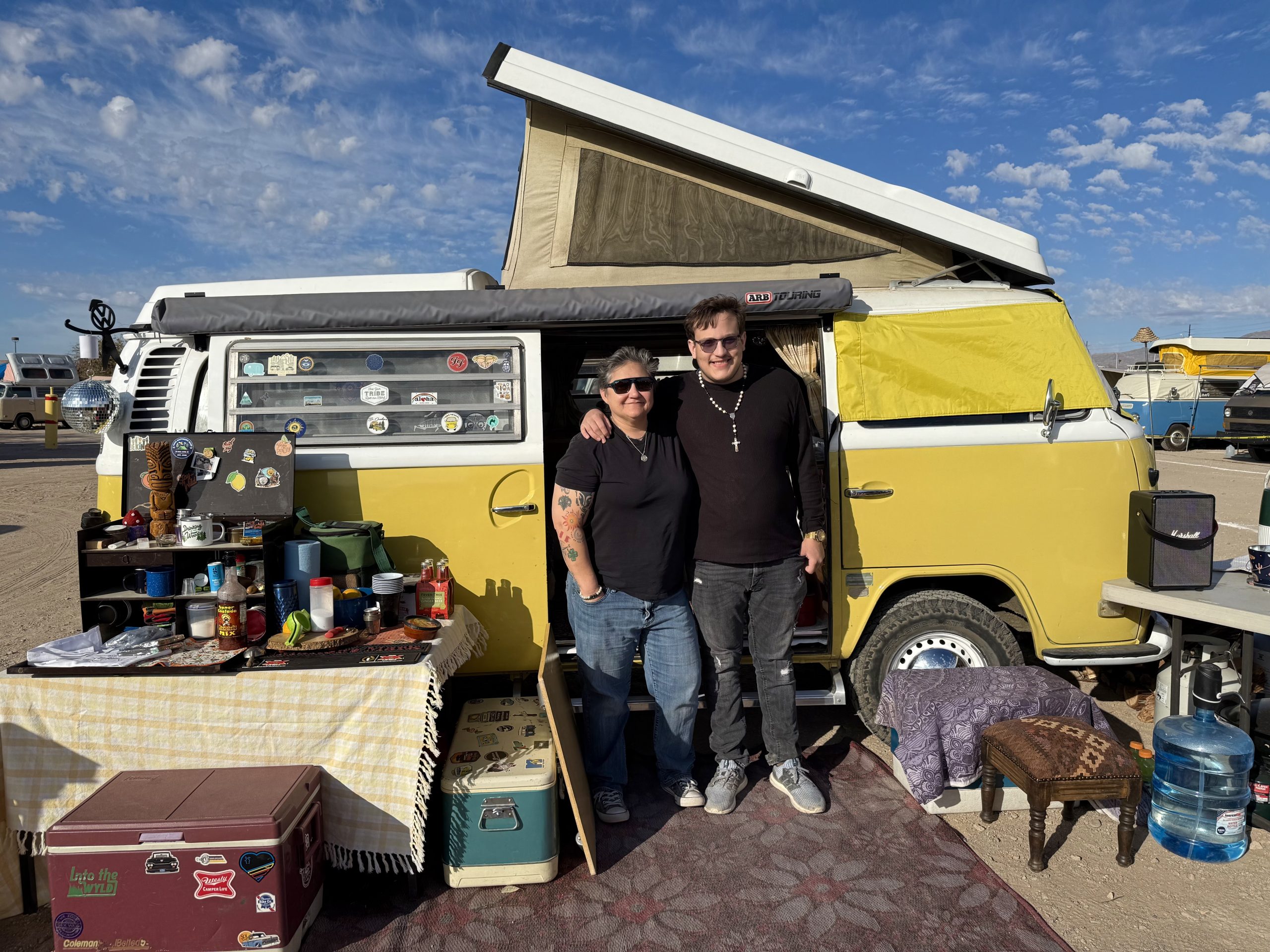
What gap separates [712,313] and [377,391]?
1.75 m

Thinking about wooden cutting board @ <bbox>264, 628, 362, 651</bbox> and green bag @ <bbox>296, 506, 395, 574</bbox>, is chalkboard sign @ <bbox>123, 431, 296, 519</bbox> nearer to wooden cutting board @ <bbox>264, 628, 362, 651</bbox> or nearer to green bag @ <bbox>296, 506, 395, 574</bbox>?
green bag @ <bbox>296, 506, 395, 574</bbox>

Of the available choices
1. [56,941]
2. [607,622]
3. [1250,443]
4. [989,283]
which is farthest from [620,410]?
[1250,443]

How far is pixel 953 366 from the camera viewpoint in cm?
412

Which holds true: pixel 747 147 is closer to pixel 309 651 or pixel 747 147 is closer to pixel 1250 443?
pixel 309 651

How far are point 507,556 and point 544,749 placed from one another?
41.2 inches

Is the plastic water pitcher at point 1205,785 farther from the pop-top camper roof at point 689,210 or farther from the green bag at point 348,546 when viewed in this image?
the green bag at point 348,546

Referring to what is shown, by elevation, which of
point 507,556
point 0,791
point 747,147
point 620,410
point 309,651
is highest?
point 747,147

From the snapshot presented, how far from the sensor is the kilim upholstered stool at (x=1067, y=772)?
3209mm

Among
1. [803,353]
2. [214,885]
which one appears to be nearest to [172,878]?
[214,885]

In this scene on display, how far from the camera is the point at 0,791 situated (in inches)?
121

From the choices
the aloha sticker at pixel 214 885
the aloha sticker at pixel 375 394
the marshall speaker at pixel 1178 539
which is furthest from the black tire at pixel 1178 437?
the aloha sticker at pixel 214 885

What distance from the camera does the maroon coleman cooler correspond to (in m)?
2.72

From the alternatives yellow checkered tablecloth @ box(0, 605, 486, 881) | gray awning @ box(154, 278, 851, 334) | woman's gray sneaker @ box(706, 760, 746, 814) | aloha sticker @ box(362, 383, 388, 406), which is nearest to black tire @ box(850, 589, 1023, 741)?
woman's gray sneaker @ box(706, 760, 746, 814)

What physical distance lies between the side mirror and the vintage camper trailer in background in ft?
62.4
